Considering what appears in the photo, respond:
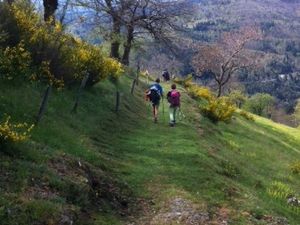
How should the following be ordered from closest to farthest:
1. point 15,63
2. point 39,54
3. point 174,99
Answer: point 15,63
point 39,54
point 174,99

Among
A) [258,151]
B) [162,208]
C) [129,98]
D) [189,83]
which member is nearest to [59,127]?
[162,208]

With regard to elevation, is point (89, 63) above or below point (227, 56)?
below

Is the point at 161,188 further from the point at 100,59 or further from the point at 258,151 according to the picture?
the point at 258,151

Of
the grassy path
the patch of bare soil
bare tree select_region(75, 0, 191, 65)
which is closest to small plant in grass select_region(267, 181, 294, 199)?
the grassy path

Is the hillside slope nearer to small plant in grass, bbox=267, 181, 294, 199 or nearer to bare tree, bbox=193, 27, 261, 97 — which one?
small plant in grass, bbox=267, 181, 294, 199

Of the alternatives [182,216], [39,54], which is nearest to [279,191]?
[182,216]

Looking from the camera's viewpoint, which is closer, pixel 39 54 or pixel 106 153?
pixel 106 153

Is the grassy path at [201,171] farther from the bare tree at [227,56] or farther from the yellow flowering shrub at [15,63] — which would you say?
the bare tree at [227,56]

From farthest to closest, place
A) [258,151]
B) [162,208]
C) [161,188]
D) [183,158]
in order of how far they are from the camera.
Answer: [258,151] < [183,158] < [161,188] < [162,208]

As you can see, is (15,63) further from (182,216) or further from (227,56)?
(227,56)

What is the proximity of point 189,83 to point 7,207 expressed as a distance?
38.8 meters

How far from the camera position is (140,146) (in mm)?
17781

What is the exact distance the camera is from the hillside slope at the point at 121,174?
10141 millimetres

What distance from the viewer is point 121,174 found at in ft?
45.6
